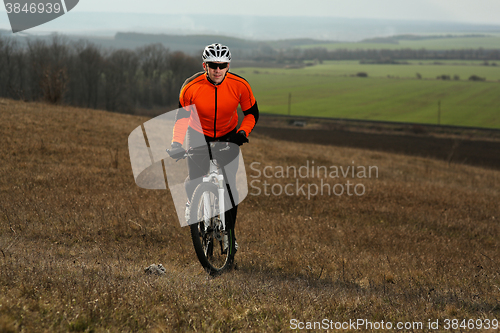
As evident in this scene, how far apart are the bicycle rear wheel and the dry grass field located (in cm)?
30

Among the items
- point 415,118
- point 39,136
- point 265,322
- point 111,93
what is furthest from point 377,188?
point 111,93

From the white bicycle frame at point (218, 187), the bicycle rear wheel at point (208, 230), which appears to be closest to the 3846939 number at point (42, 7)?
the white bicycle frame at point (218, 187)

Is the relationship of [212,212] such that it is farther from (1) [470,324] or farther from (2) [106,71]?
(2) [106,71]

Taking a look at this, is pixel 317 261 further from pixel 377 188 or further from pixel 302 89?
pixel 302 89

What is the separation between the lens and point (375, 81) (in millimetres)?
145500

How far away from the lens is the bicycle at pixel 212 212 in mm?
5855

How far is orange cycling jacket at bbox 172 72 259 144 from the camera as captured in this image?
6035 mm

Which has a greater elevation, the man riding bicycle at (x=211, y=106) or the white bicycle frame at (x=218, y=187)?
the man riding bicycle at (x=211, y=106)

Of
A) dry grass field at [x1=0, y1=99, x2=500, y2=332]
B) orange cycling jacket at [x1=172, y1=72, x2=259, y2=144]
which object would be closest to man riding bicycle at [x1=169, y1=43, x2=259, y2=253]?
orange cycling jacket at [x1=172, y1=72, x2=259, y2=144]

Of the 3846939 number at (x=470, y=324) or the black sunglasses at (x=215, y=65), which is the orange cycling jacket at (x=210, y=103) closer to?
the black sunglasses at (x=215, y=65)

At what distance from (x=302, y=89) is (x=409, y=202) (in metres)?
117

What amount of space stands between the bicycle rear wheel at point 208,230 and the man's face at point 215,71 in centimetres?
162

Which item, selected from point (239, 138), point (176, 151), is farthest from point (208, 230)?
point (239, 138)

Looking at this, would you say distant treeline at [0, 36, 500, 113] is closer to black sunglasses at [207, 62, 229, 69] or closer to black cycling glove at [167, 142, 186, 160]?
black sunglasses at [207, 62, 229, 69]
